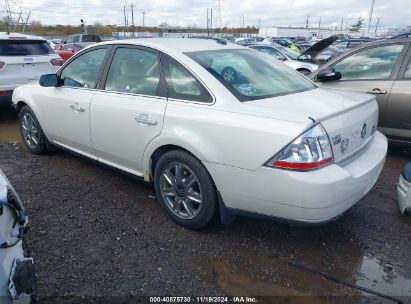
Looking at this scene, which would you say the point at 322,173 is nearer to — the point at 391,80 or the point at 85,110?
the point at 85,110

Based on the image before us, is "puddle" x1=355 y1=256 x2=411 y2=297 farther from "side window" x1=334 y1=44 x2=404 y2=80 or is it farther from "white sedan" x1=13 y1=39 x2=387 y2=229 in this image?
"side window" x1=334 y1=44 x2=404 y2=80

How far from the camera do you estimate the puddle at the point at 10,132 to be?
610cm

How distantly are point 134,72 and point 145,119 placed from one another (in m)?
0.61

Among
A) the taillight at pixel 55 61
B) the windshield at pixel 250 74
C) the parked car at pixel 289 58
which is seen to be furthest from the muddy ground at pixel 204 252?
the parked car at pixel 289 58

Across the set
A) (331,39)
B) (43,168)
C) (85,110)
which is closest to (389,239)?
(85,110)

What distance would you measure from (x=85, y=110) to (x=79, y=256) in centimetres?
161

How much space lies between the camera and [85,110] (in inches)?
150

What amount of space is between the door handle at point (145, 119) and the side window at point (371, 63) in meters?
3.30

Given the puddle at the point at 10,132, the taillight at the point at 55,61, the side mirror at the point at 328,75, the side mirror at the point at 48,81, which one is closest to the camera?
the side mirror at the point at 48,81

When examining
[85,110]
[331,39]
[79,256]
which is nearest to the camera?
[79,256]

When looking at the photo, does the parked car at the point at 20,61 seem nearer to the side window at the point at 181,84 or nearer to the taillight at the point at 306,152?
the side window at the point at 181,84

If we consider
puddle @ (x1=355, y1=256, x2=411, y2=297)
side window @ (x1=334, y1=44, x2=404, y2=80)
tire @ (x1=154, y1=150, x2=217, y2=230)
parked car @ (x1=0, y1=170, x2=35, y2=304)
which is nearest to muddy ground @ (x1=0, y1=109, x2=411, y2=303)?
puddle @ (x1=355, y1=256, x2=411, y2=297)

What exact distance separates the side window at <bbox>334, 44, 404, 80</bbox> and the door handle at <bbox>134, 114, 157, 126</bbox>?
330cm

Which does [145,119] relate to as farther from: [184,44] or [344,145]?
[344,145]
